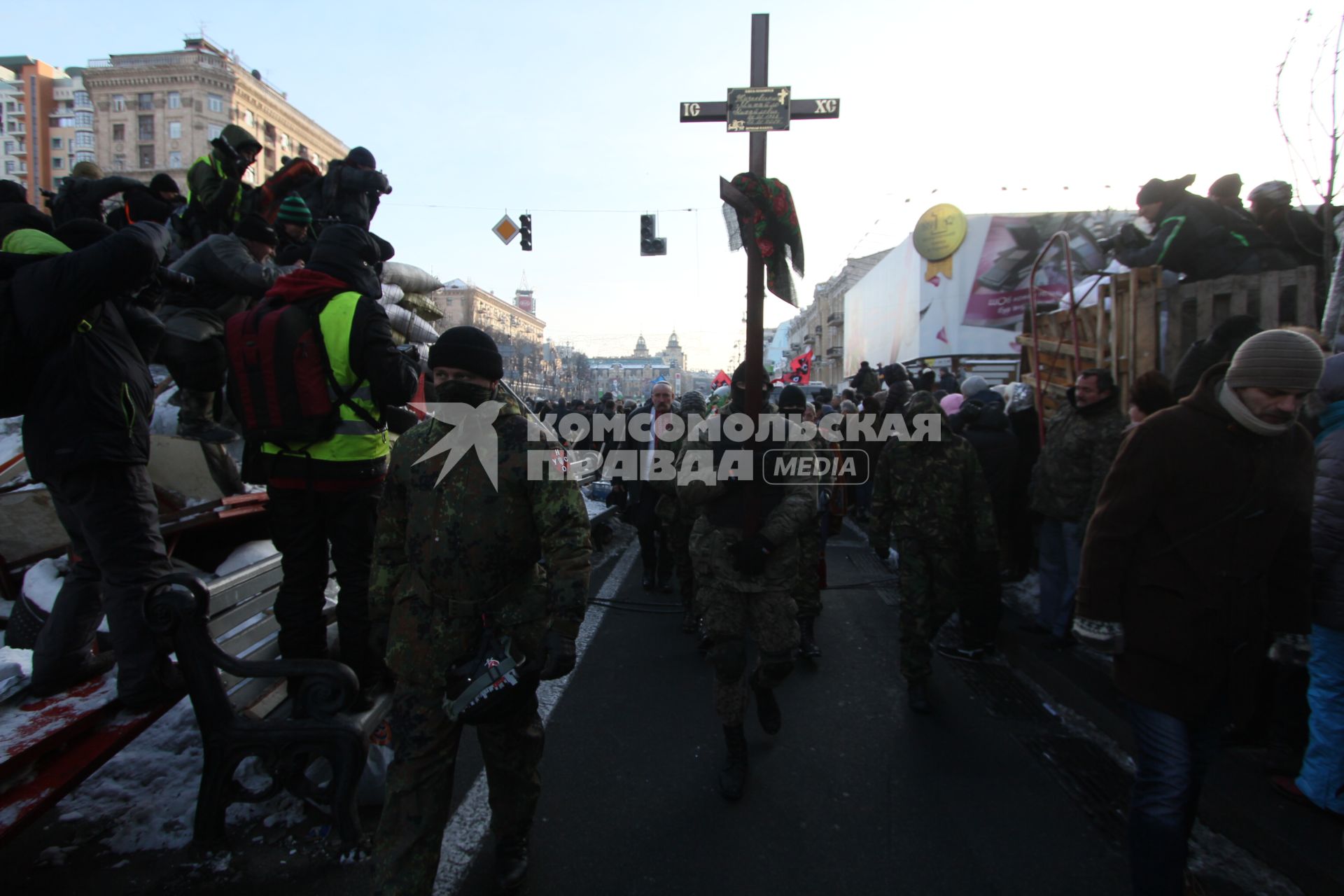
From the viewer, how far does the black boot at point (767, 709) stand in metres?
3.63

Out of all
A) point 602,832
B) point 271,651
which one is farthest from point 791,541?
point 271,651

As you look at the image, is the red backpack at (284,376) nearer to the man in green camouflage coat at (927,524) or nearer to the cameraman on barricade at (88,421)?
the cameraman on barricade at (88,421)

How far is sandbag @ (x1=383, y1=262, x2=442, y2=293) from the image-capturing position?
27.0 ft

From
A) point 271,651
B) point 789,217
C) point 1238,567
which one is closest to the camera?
point 1238,567

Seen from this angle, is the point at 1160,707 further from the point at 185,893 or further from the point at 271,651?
the point at 271,651

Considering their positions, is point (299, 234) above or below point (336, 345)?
above

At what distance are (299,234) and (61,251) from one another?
4.96 ft

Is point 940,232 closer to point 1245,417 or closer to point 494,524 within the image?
point 1245,417

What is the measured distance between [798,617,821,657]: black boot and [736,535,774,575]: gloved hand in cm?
163

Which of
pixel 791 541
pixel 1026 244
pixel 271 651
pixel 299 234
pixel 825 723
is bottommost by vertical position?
pixel 825 723

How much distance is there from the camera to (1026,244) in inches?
1158

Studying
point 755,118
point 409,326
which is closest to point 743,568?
point 755,118

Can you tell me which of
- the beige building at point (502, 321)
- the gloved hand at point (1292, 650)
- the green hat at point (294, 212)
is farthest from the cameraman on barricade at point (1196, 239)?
the beige building at point (502, 321)

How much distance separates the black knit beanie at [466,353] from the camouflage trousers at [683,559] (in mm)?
3431
